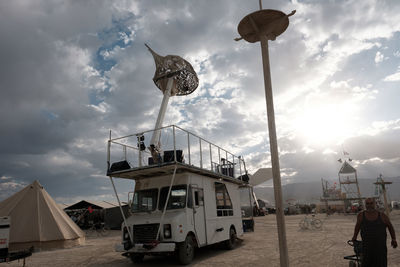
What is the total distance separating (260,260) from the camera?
9.75 meters

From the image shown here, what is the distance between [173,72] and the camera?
15391 millimetres

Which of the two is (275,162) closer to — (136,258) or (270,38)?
(270,38)

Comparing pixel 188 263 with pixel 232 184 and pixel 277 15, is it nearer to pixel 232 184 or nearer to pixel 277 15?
pixel 232 184

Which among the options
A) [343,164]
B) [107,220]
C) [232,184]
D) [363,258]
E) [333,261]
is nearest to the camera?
[363,258]

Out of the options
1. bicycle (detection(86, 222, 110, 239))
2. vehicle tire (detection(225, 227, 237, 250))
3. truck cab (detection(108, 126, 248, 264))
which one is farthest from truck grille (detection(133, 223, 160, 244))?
bicycle (detection(86, 222, 110, 239))

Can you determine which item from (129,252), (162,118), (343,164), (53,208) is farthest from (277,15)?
(343,164)

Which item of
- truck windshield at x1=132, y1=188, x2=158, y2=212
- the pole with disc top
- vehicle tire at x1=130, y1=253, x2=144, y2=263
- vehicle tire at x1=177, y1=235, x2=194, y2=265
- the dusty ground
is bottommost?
the dusty ground

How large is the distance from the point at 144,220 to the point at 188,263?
204cm

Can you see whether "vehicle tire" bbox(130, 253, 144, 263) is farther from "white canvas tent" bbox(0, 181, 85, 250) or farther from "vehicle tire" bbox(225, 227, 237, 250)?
"white canvas tent" bbox(0, 181, 85, 250)

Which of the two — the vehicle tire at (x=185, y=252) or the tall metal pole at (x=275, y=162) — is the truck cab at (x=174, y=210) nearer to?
the vehicle tire at (x=185, y=252)

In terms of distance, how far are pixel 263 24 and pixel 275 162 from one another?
2824 millimetres

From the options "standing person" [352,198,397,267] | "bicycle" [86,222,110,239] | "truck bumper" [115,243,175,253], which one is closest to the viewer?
"standing person" [352,198,397,267]

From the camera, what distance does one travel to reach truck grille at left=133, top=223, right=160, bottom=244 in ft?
31.2

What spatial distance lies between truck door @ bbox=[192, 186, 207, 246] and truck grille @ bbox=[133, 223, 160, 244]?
154cm
